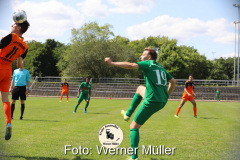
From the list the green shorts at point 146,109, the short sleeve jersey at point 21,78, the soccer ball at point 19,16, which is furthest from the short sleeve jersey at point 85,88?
the green shorts at point 146,109

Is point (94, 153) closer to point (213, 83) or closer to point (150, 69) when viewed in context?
point (150, 69)

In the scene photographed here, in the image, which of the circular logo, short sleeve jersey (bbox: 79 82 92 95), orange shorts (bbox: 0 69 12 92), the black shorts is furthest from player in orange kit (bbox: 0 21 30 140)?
short sleeve jersey (bbox: 79 82 92 95)

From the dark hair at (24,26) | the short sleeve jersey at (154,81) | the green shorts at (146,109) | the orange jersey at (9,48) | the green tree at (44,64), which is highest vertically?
the green tree at (44,64)

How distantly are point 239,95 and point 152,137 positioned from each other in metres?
32.5

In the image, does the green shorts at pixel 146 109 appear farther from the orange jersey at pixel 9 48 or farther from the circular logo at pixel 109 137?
the orange jersey at pixel 9 48

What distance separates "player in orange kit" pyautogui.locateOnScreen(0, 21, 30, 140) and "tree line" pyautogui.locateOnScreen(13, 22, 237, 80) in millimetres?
39014

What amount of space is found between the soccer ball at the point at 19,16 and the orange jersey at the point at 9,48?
0.45 metres

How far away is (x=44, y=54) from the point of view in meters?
62.8

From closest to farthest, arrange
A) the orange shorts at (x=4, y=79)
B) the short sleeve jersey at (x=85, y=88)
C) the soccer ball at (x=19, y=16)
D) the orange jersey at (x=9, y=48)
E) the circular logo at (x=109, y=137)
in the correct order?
1. the orange jersey at (x=9, y=48)
2. the orange shorts at (x=4, y=79)
3. the soccer ball at (x=19, y=16)
4. the circular logo at (x=109, y=137)
5. the short sleeve jersey at (x=85, y=88)

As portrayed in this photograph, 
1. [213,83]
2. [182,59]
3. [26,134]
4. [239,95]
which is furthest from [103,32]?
[26,134]

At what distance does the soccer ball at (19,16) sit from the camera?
18.0 ft

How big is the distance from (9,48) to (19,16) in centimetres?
84

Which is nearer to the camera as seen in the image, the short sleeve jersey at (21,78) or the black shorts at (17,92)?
the black shorts at (17,92)

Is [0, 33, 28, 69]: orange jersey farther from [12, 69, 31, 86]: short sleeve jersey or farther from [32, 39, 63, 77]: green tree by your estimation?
[32, 39, 63, 77]: green tree
